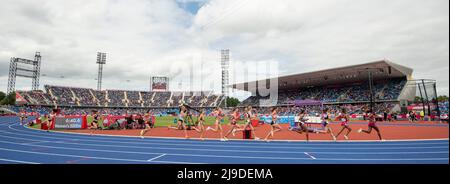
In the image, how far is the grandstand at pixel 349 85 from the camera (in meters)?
42.3

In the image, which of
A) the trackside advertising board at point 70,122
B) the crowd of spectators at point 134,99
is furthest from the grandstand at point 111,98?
the trackside advertising board at point 70,122

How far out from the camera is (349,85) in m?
54.1

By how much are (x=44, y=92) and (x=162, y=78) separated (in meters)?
35.8

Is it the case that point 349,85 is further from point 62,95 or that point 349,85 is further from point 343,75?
point 62,95

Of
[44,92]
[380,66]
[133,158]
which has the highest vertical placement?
[380,66]

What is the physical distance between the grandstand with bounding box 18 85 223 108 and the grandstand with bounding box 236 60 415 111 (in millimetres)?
22278

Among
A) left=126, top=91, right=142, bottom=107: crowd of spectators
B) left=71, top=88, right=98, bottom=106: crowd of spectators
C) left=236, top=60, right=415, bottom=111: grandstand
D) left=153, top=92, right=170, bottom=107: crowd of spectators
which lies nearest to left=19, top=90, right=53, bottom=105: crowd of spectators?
left=71, top=88, right=98, bottom=106: crowd of spectators

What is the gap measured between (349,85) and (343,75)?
7.17m

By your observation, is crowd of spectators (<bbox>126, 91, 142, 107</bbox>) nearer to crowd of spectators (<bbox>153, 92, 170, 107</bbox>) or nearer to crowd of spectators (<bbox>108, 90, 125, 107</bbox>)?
crowd of spectators (<bbox>108, 90, 125, 107</bbox>)

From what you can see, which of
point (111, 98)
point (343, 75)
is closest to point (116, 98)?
point (111, 98)
